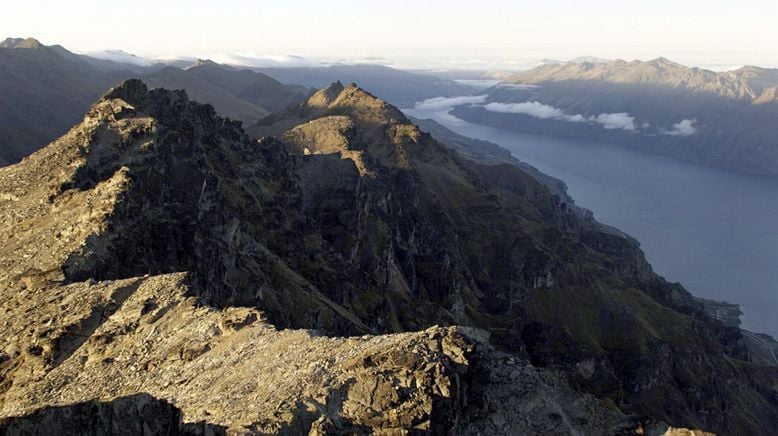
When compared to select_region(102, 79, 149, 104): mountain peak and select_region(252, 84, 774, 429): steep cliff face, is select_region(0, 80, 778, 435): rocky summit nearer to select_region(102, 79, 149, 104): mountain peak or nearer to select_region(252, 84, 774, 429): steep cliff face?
select_region(102, 79, 149, 104): mountain peak

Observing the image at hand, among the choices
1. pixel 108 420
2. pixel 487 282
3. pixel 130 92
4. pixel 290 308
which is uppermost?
pixel 130 92

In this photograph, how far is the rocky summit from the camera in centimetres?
3253

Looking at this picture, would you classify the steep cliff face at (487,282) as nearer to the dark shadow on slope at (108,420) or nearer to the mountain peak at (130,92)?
the mountain peak at (130,92)

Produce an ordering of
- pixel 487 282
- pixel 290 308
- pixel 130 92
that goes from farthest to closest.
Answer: pixel 487 282 → pixel 130 92 → pixel 290 308

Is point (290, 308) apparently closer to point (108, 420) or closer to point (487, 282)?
point (108, 420)

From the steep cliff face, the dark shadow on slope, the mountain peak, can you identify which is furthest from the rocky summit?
the steep cliff face

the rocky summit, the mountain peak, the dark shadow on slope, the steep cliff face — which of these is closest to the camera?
the dark shadow on slope

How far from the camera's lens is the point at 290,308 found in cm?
7625

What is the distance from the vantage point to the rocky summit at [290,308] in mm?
32531

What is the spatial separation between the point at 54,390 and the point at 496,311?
128 m

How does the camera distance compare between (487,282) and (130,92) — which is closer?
(130,92)

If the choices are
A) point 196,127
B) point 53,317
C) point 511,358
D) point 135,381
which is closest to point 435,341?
point 511,358

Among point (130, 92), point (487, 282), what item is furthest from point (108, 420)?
point (487, 282)

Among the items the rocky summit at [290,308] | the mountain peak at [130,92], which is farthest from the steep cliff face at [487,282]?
the mountain peak at [130,92]
